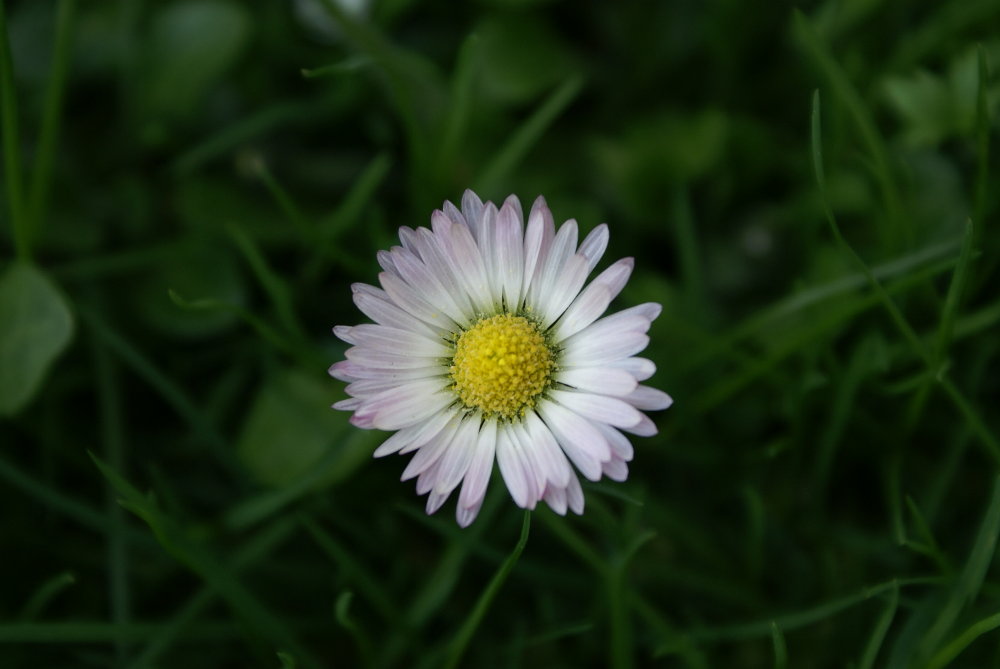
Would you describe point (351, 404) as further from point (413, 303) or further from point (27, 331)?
point (27, 331)

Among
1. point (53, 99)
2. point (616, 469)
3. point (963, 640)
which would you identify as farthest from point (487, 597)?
point (53, 99)

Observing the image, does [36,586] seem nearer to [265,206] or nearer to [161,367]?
[161,367]

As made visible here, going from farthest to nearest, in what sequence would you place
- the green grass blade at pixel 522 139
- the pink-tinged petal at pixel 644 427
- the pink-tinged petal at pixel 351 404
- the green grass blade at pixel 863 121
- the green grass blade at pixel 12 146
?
the green grass blade at pixel 522 139, the green grass blade at pixel 863 121, the green grass blade at pixel 12 146, the pink-tinged petal at pixel 351 404, the pink-tinged petal at pixel 644 427

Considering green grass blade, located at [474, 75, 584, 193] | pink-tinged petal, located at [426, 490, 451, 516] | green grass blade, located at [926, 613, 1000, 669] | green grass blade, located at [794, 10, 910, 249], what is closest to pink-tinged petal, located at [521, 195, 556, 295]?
pink-tinged petal, located at [426, 490, 451, 516]

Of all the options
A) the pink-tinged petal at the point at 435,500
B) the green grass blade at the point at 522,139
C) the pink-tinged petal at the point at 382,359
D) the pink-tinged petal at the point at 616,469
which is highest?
the green grass blade at the point at 522,139

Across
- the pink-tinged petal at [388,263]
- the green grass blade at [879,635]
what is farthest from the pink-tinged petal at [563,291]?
the green grass blade at [879,635]

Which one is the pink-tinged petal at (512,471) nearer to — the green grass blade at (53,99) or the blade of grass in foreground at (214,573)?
the blade of grass in foreground at (214,573)

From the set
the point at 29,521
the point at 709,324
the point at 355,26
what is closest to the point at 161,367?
the point at 29,521

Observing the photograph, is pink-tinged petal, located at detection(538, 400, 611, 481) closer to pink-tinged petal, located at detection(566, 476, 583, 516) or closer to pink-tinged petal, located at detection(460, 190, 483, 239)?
pink-tinged petal, located at detection(566, 476, 583, 516)
